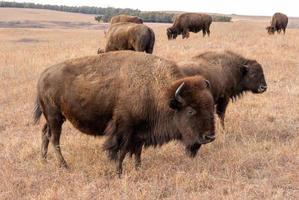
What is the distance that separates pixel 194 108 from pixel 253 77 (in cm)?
386

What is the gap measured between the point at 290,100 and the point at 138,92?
5322mm

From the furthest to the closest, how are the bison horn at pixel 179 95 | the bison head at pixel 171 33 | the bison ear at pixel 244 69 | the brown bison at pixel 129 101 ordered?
the bison head at pixel 171 33
the bison ear at pixel 244 69
the brown bison at pixel 129 101
the bison horn at pixel 179 95

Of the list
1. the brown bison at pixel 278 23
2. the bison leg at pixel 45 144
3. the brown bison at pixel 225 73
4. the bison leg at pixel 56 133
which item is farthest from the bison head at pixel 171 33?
the bison leg at pixel 56 133

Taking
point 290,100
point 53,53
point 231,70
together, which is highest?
point 231,70

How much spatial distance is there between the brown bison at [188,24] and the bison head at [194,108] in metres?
25.5

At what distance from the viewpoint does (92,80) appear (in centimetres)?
681

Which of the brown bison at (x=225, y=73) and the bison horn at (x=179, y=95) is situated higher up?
the bison horn at (x=179, y=95)

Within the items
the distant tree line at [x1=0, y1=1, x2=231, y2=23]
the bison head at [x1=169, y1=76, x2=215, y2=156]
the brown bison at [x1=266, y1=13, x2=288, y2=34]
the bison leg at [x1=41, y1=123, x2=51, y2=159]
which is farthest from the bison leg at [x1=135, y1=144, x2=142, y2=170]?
the distant tree line at [x1=0, y1=1, x2=231, y2=23]

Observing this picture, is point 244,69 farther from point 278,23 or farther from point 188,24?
point 278,23

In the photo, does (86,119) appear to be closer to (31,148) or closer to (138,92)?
(138,92)

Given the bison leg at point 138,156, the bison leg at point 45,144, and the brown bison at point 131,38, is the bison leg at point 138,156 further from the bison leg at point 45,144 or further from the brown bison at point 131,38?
the brown bison at point 131,38

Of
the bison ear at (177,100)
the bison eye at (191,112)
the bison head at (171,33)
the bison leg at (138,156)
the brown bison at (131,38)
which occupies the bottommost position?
the bison head at (171,33)

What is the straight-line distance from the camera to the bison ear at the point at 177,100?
20.0ft

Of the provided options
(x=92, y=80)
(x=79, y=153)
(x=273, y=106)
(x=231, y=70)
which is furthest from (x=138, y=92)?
(x=273, y=106)
